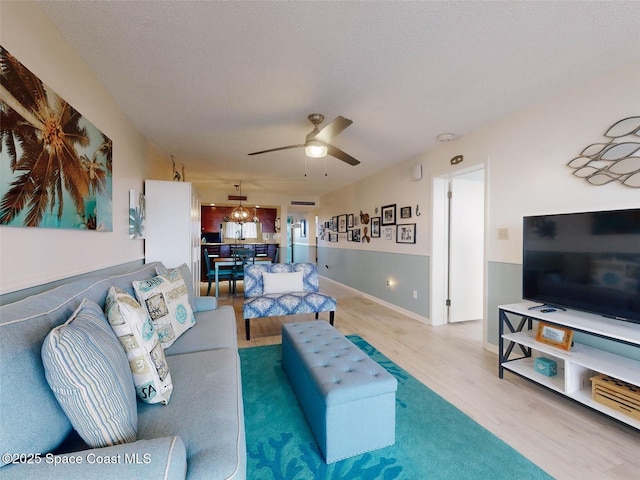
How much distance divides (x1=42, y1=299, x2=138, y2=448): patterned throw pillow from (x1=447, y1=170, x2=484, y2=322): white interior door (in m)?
3.84

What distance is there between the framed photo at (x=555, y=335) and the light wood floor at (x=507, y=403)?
405 mm

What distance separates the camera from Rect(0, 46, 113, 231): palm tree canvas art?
1171 millimetres

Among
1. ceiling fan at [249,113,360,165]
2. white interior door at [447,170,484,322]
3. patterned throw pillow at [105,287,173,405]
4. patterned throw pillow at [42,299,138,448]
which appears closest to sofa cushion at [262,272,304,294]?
ceiling fan at [249,113,360,165]

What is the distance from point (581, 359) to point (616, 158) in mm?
1426

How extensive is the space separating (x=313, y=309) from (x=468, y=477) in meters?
2.14

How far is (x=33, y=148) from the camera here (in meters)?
1.32

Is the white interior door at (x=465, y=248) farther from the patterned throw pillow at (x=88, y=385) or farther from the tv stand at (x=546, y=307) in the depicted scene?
the patterned throw pillow at (x=88, y=385)

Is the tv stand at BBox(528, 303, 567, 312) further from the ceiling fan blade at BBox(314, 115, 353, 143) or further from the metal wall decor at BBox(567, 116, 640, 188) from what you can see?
the ceiling fan blade at BBox(314, 115, 353, 143)

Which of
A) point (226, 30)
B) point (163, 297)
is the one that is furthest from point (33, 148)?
point (226, 30)

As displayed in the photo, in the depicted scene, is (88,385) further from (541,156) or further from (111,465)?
(541,156)

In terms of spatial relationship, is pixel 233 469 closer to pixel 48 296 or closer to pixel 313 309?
pixel 48 296

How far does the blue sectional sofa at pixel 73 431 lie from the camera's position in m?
0.72

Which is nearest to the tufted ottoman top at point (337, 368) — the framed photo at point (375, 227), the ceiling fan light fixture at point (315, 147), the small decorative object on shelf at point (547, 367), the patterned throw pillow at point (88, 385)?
the patterned throw pillow at point (88, 385)

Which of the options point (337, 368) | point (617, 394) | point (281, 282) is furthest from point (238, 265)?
point (617, 394)
